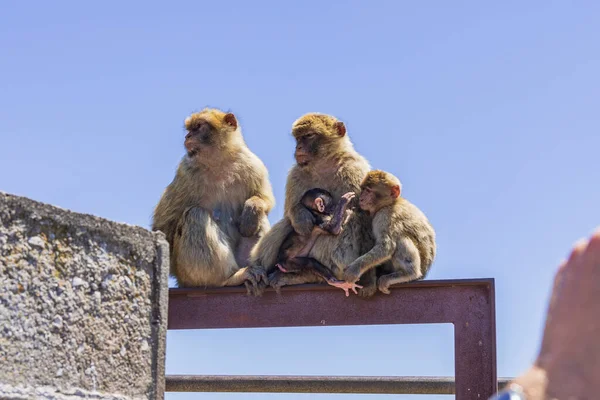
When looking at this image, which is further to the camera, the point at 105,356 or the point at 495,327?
the point at 495,327

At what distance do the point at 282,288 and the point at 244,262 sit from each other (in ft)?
5.30

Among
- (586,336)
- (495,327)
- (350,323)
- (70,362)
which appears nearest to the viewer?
(586,336)

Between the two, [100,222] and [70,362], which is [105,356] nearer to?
[70,362]

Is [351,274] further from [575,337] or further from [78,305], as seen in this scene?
[575,337]

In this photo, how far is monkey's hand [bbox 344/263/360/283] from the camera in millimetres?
6254

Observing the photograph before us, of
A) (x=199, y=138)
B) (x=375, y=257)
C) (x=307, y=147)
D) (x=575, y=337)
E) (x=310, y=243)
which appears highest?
(x=199, y=138)

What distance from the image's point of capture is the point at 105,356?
338cm

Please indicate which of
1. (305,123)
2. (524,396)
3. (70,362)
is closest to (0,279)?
(70,362)

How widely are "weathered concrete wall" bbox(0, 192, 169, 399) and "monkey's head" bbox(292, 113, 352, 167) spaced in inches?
154

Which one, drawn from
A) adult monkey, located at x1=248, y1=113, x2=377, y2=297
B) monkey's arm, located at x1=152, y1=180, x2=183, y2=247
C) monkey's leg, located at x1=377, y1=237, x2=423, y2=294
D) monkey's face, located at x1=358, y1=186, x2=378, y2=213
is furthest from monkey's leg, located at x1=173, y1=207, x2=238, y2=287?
monkey's leg, located at x1=377, y1=237, x2=423, y2=294

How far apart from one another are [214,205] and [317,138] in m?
1.12

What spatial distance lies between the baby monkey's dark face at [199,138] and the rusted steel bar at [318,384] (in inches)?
91.3

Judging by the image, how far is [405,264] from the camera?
252 inches

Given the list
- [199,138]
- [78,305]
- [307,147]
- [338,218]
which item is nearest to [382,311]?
[338,218]
